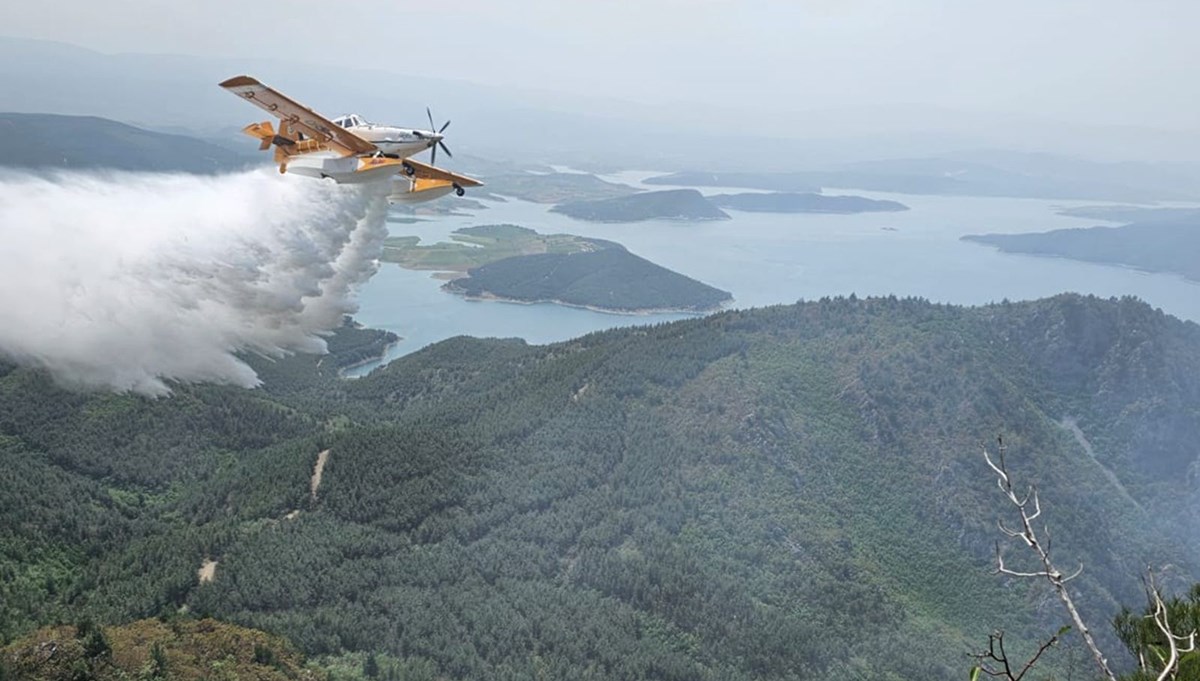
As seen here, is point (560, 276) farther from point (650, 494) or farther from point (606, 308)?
point (650, 494)

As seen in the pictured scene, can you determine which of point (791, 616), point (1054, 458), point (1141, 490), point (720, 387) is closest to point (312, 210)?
point (791, 616)

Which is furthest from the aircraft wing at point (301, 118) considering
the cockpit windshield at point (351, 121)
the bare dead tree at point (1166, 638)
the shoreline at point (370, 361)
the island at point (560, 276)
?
the island at point (560, 276)

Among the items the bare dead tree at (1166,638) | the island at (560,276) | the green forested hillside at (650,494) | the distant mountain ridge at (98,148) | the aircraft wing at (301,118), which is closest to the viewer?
the bare dead tree at (1166,638)

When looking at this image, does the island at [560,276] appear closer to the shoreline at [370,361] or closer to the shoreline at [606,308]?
the shoreline at [606,308]

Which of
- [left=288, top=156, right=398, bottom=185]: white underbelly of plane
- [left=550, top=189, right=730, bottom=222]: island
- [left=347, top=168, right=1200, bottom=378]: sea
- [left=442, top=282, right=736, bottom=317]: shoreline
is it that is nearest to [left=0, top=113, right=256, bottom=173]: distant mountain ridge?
[left=347, top=168, right=1200, bottom=378]: sea

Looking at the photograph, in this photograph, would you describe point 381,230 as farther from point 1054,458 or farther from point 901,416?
point 1054,458

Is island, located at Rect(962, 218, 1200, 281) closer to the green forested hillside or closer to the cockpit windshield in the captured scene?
the green forested hillside
